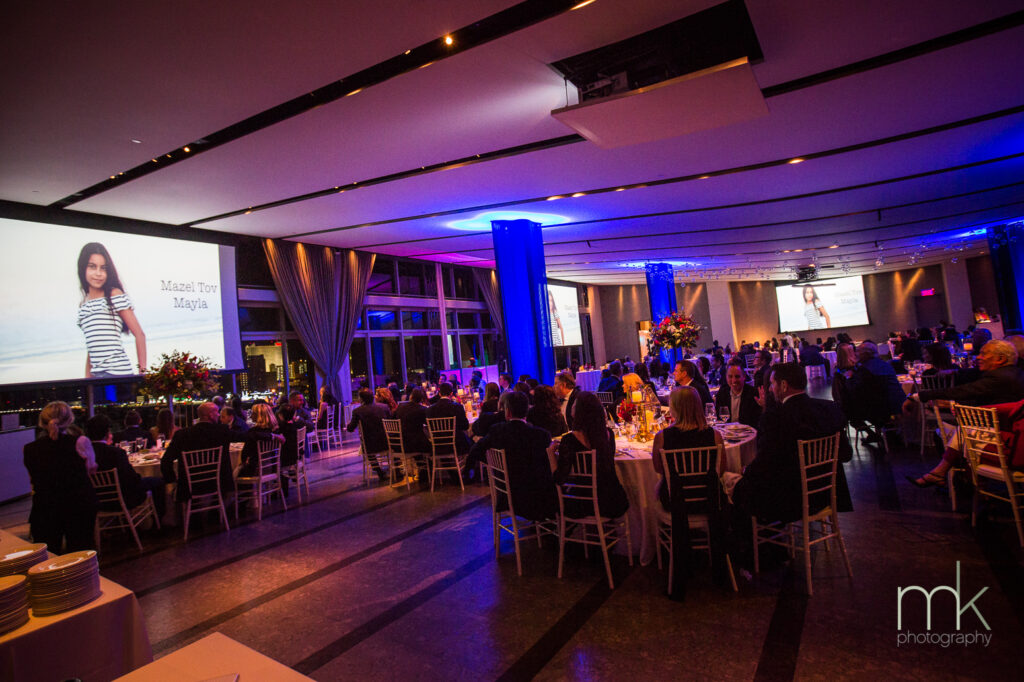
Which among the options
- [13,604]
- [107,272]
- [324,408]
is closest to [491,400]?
[324,408]

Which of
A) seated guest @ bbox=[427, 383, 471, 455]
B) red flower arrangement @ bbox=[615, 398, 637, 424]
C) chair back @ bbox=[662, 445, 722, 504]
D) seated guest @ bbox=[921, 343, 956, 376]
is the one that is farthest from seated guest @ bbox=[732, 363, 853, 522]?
seated guest @ bbox=[921, 343, 956, 376]

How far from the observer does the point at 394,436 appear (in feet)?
23.2

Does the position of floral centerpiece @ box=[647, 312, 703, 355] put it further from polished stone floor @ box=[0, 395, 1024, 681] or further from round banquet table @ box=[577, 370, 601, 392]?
→ polished stone floor @ box=[0, 395, 1024, 681]

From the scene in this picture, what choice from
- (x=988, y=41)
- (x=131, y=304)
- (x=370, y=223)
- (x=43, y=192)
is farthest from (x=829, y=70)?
(x=131, y=304)

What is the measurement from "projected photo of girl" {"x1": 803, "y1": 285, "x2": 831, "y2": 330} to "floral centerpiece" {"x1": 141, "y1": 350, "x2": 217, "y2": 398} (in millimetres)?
26105

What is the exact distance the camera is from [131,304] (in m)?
8.23

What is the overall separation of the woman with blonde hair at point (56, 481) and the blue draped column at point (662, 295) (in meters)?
16.3

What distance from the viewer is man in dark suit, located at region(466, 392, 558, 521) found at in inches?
158

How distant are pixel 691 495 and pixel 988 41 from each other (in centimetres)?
454

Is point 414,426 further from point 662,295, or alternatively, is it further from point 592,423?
point 662,295

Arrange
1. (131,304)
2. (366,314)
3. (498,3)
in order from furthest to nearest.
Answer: (366,314) < (131,304) < (498,3)

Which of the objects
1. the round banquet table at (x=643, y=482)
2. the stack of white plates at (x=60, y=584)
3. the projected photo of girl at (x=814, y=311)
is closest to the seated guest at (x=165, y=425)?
the stack of white plates at (x=60, y=584)

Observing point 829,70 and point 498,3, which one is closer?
point 498,3

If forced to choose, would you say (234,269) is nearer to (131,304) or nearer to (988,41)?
(131,304)
